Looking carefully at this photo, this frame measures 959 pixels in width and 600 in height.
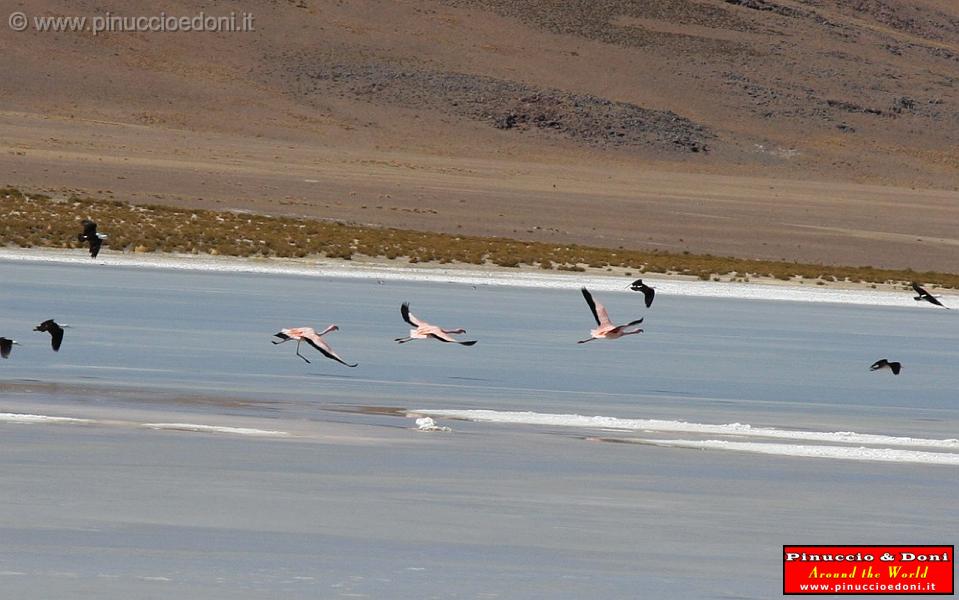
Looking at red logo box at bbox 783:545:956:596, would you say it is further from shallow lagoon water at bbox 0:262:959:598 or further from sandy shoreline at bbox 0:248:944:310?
sandy shoreline at bbox 0:248:944:310

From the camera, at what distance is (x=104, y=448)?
39.0 feet

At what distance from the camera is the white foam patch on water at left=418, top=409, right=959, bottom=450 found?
1425cm

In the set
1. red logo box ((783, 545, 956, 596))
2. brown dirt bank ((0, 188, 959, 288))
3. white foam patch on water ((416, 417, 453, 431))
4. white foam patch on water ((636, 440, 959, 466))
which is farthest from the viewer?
brown dirt bank ((0, 188, 959, 288))

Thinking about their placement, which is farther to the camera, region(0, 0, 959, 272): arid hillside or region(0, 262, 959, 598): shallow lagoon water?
region(0, 0, 959, 272): arid hillside

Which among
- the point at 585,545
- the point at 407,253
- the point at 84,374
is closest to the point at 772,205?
the point at 407,253

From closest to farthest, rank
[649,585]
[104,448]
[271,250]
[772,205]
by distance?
1. [649,585]
2. [104,448]
3. [271,250]
4. [772,205]

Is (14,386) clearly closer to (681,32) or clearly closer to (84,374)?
(84,374)

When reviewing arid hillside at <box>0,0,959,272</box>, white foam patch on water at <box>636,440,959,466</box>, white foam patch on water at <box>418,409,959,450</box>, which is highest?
white foam patch on water at <box>636,440,959,466</box>

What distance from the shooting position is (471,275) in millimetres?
35375

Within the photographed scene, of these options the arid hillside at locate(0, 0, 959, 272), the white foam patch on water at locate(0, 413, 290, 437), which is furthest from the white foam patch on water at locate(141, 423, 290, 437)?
the arid hillside at locate(0, 0, 959, 272)

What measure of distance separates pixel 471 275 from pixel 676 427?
2092cm

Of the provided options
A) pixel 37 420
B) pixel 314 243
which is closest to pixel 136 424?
pixel 37 420

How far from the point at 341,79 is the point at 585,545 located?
95.0m

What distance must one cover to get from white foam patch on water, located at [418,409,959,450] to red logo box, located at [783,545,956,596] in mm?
5035
